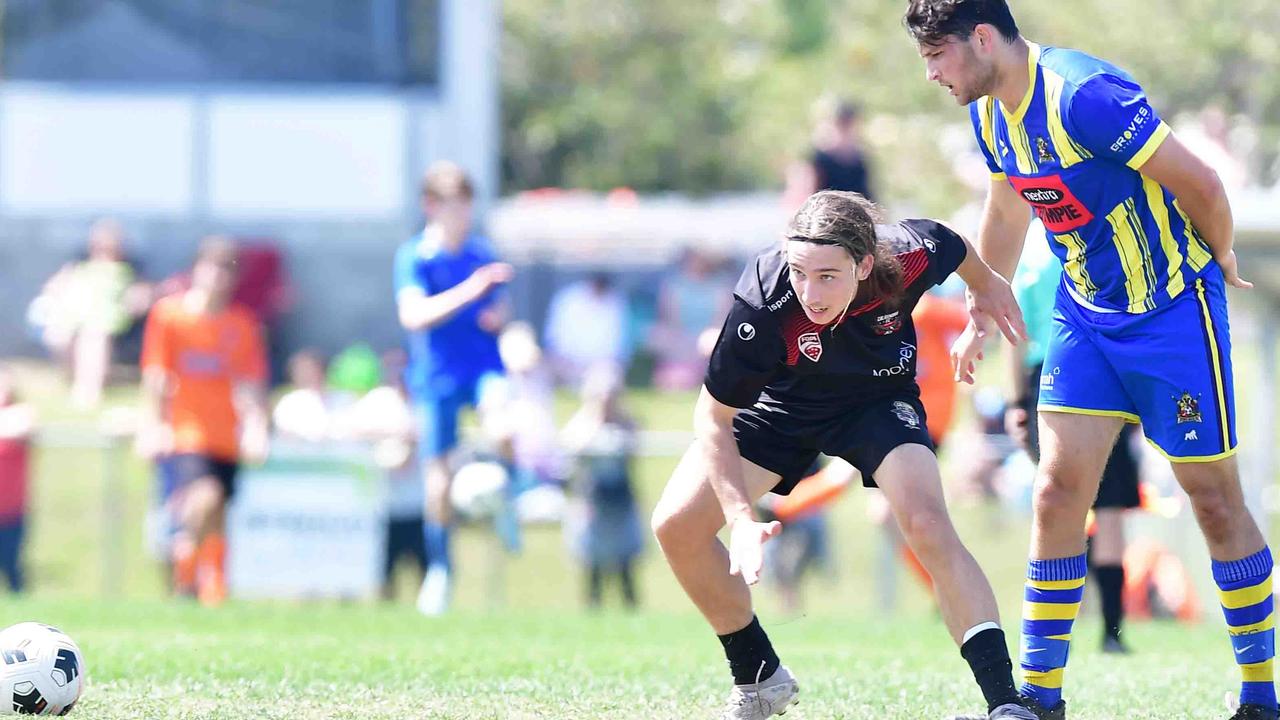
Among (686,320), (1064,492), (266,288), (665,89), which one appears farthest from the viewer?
(665,89)

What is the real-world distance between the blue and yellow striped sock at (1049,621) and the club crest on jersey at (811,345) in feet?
3.17

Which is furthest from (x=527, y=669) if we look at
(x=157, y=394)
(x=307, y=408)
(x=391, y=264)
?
(x=391, y=264)

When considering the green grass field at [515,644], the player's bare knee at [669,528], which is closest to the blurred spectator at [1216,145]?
the green grass field at [515,644]

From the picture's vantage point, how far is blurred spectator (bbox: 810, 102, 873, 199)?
12656 millimetres

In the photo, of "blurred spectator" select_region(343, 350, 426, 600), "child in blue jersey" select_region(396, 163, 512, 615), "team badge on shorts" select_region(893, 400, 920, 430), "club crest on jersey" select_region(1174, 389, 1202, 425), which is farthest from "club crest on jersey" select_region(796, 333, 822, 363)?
"blurred spectator" select_region(343, 350, 426, 600)

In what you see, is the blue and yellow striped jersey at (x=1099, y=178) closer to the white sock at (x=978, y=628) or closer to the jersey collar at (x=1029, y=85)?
the jersey collar at (x=1029, y=85)

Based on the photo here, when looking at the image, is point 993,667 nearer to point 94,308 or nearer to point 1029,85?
point 1029,85

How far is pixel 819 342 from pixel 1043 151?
34.8 inches

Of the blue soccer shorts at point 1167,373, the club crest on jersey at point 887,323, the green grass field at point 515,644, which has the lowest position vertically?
the green grass field at point 515,644

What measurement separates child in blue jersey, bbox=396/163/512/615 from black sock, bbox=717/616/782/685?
550 cm

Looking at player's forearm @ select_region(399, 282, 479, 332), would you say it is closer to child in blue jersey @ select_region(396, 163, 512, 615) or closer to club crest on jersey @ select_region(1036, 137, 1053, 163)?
child in blue jersey @ select_region(396, 163, 512, 615)

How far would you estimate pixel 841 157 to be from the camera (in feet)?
42.3

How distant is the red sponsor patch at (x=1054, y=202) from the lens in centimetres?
538

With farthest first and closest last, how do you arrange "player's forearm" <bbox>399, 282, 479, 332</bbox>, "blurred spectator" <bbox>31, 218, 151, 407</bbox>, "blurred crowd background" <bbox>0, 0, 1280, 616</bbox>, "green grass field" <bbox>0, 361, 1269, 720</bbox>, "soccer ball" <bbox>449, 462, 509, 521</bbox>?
"blurred spectator" <bbox>31, 218, 151, 407</bbox>
"blurred crowd background" <bbox>0, 0, 1280, 616</bbox>
"soccer ball" <bbox>449, 462, 509, 521</bbox>
"player's forearm" <bbox>399, 282, 479, 332</bbox>
"green grass field" <bbox>0, 361, 1269, 720</bbox>
